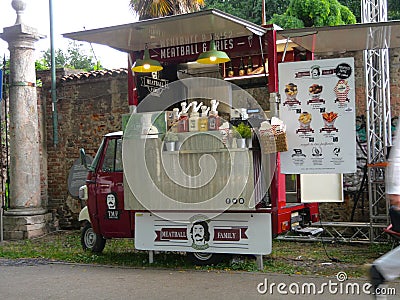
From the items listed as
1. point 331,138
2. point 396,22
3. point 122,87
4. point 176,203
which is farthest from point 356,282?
point 122,87

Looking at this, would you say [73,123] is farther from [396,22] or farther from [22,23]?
[396,22]

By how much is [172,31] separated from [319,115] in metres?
2.46

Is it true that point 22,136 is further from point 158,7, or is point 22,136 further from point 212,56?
point 212,56

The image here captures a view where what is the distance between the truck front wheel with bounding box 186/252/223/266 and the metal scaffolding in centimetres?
322

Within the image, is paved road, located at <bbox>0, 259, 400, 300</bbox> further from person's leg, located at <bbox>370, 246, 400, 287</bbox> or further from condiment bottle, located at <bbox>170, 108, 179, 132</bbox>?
person's leg, located at <bbox>370, 246, 400, 287</bbox>

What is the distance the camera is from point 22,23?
1322cm

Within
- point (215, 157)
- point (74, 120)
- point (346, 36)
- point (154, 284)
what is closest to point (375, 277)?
point (154, 284)

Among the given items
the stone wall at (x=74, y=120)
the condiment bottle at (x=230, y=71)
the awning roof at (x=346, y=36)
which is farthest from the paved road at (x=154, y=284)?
the stone wall at (x=74, y=120)

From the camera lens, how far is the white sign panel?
8.34 metres

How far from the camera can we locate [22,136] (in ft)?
43.4

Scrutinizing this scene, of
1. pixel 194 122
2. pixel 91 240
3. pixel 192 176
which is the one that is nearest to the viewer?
pixel 192 176

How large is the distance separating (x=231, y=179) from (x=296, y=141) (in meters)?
1.12

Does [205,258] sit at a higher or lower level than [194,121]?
lower

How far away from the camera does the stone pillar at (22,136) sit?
43.1 ft
